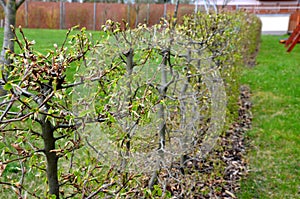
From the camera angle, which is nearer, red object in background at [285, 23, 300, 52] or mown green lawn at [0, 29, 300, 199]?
mown green lawn at [0, 29, 300, 199]

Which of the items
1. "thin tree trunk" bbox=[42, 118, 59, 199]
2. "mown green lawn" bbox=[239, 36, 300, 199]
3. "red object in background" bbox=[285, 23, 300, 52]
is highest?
"red object in background" bbox=[285, 23, 300, 52]

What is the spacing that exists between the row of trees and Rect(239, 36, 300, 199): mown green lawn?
0.70 meters

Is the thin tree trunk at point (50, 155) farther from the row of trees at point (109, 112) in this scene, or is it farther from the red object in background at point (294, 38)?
the red object in background at point (294, 38)

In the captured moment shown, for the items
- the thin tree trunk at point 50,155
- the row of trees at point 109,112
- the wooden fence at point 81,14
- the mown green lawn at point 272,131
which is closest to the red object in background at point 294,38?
the mown green lawn at point 272,131

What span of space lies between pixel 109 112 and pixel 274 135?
13.1ft

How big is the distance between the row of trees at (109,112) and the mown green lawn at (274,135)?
0.70m

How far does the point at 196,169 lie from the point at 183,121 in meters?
0.83

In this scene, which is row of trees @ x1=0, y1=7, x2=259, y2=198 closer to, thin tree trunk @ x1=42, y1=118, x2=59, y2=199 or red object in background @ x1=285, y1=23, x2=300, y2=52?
thin tree trunk @ x1=42, y1=118, x2=59, y2=199

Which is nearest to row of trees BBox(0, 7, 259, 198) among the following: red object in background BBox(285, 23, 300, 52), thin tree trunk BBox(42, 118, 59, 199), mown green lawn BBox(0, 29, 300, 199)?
thin tree trunk BBox(42, 118, 59, 199)

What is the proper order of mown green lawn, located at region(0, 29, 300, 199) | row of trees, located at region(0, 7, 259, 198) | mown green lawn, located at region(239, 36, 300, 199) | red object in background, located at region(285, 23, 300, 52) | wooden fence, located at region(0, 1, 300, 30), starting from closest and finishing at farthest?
1. row of trees, located at region(0, 7, 259, 198)
2. wooden fence, located at region(0, 1, 300, 30)
3. mown green lawn, located at region(0, 29, 300, 199)
4. mown green lawn, located at region(239, 36, 300, 199)
5. red object in background, located at region(285, 23, 300, 52)

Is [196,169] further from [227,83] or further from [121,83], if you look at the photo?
[121,83]

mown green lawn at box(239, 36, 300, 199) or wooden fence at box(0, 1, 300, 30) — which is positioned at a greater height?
wooden fence at box(0, 1, 300, 30)

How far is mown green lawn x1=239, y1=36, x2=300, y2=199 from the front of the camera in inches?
142

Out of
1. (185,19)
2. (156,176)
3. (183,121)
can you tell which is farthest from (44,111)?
(185,19)
